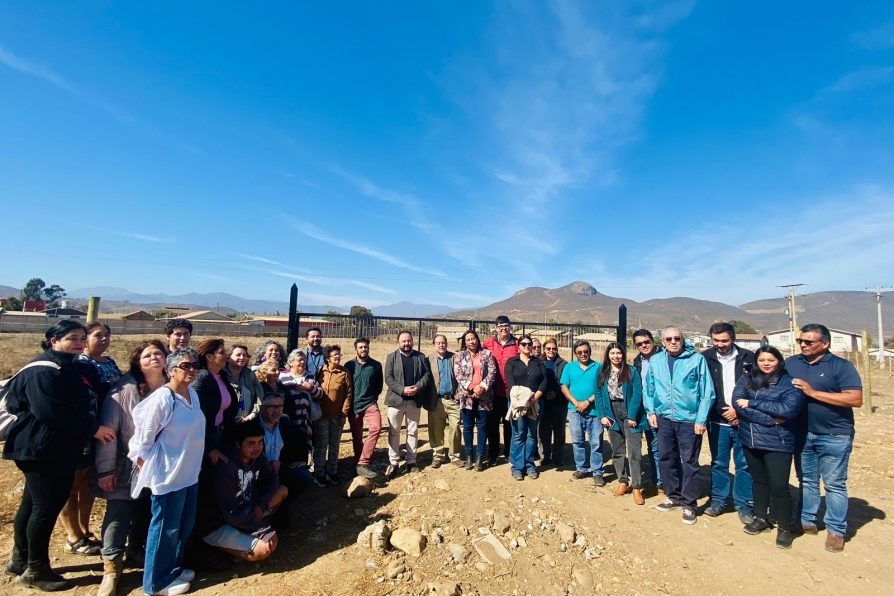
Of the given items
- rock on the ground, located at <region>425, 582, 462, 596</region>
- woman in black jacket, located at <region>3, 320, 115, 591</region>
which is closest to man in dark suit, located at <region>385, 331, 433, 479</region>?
rock on the ground, located at <region>425, 582, 462, 596</region>

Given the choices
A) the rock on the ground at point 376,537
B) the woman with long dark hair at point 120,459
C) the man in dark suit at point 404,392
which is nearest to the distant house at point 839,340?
the man in dark suit at point 404,392

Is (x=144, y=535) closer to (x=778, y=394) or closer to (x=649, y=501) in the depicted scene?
(x=649, y=501)

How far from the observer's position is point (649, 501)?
15.4 ft

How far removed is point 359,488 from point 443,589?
2.01 meters

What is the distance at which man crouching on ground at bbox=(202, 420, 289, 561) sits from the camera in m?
3.30

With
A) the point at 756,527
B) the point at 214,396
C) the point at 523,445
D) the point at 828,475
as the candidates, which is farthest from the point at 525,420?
the point at 214,396

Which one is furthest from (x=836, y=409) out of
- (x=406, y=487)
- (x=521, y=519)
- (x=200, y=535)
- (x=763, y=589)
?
(x=200, y=535)

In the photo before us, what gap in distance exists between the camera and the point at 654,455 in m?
4.94

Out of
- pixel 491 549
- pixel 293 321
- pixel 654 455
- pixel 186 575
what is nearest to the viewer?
pixel 186 575

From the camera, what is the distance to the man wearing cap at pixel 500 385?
5.64m

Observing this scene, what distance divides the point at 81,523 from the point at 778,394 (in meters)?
6.35

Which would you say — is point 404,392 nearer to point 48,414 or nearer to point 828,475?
point 48,414

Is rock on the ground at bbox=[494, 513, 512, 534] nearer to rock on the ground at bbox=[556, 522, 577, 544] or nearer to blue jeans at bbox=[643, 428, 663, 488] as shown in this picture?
rock on the ground at bbox=[556, 522, 577, 544]

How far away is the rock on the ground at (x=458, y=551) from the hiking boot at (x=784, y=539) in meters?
2.88
